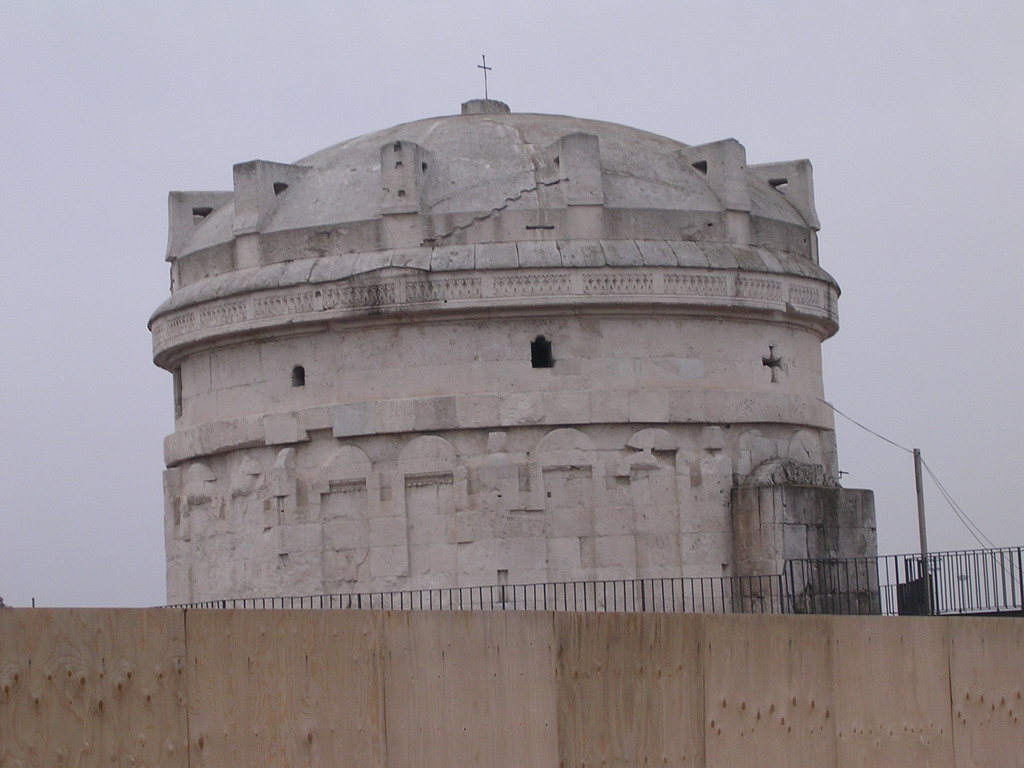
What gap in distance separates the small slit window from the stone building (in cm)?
3

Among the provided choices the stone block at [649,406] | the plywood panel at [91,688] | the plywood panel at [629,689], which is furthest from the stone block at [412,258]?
the plywood panel at [91,688]

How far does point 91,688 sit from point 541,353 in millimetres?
14256

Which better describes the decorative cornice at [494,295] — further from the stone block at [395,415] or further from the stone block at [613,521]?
the stone block at [613,521]

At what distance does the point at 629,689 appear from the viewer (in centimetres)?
953

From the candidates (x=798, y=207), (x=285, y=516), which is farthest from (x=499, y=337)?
(x=798, y=207)

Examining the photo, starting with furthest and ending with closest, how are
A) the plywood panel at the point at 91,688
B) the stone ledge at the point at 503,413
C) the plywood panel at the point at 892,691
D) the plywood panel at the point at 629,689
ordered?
the stone ledge at the point at 503,413, the plywood panel at the point at 892,691, the plywood panel at the point at 629,689, the plywood panel at the point at 91,688

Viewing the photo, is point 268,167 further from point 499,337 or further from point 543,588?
point 543,588

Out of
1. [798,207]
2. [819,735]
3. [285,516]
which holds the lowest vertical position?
[819,735]

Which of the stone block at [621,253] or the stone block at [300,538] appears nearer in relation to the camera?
the stone block at [621,253]

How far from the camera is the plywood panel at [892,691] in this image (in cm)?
1085

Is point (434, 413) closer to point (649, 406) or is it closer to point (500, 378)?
point (500, 378)

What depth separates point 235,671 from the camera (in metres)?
8.11

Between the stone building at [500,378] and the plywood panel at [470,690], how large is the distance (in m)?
11.5

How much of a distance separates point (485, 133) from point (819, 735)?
1400cm
